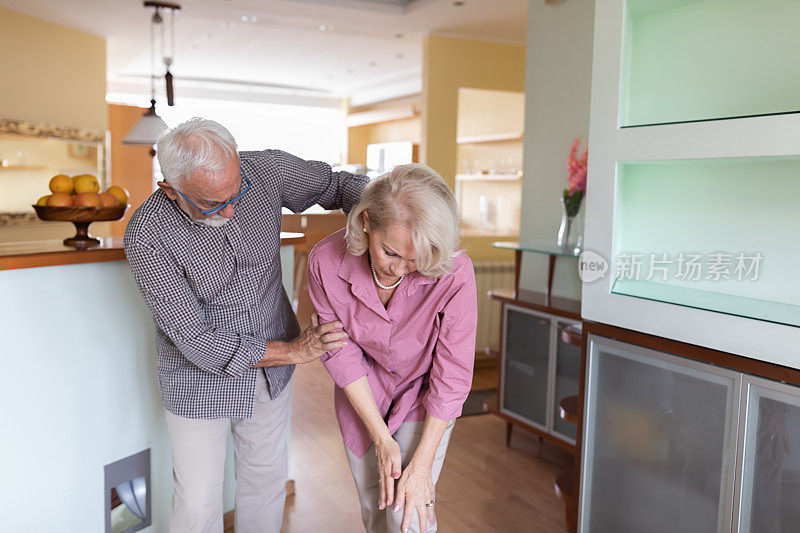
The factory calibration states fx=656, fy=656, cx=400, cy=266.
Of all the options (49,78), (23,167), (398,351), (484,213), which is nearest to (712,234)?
(398,351)

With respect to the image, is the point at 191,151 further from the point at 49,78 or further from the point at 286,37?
the point at 49,78

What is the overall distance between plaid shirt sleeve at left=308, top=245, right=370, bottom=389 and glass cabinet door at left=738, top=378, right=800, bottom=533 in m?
1.02

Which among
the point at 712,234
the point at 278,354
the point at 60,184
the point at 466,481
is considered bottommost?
the point at 466,481

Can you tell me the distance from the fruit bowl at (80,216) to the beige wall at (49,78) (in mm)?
3998

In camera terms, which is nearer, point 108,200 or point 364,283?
point 364,283

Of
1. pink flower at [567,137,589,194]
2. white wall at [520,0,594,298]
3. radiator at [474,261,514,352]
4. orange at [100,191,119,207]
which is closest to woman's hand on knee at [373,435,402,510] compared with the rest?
orange at [100,191,119,207]

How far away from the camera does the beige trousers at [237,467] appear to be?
188 cm

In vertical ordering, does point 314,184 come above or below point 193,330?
above

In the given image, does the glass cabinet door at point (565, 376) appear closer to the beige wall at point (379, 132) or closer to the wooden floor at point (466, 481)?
the wooden floor at point (466, 481)

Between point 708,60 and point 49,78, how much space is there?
593 centimetres

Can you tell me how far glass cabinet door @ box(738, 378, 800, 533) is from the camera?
1.64 meters

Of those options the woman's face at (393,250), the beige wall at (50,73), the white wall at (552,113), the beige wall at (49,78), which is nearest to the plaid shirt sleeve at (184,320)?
the woman's face at (393,250)

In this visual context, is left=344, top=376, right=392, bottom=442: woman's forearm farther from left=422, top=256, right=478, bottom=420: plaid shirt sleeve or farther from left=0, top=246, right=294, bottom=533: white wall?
left=0, top=246, right=294, bottom=533: white wall

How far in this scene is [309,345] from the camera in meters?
1.73
